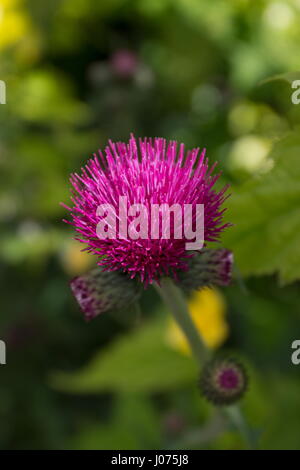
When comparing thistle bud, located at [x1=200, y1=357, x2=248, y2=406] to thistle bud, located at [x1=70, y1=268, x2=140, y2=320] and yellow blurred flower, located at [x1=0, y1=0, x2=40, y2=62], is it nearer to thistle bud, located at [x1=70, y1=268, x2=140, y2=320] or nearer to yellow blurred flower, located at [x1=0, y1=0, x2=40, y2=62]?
thistle bud, located at [x1=70, y1=268, x2=140, y2=320]

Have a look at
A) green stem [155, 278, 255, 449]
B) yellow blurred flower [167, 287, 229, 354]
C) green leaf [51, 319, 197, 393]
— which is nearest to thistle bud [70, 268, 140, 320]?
green stem [155, 278, 255, 449]

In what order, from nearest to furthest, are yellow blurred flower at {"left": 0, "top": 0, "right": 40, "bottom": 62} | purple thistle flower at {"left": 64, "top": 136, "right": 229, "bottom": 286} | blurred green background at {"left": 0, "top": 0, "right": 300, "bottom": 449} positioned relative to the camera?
purple thistle flower at {"left": 64, "top": 136, "right": 229, "bottom": 286}
blurred green background at {"left": 0, "top": 0, "right": 300, "bottom": 449}
yellow blurred flower at {"left": 0, "top": 0, "right": 40, "bottom": 62}

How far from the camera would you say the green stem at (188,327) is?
0.96 meters

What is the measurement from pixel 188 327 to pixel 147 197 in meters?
0.23

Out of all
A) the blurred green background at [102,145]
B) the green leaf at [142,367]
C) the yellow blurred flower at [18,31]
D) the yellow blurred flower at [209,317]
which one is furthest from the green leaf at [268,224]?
the yellow blurred flower at [18,31]

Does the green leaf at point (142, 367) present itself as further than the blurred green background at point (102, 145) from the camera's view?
No

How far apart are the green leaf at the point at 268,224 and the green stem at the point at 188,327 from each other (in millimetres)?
110

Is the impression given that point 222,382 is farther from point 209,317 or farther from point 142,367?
point 209,317

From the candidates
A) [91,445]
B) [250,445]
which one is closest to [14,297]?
[91,445]

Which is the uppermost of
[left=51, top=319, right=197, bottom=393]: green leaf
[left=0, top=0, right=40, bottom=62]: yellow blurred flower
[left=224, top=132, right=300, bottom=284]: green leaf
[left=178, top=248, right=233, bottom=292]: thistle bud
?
[left=0, top=0, right=40, bottom=62]: yellow blurred flower

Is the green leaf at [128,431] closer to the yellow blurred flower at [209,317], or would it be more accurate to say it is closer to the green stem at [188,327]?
the yellow blurred flower at [209,317]

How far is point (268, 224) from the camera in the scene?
1008mm

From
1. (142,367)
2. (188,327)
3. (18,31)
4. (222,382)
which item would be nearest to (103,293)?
(188,327)

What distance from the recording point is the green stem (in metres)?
0.96
